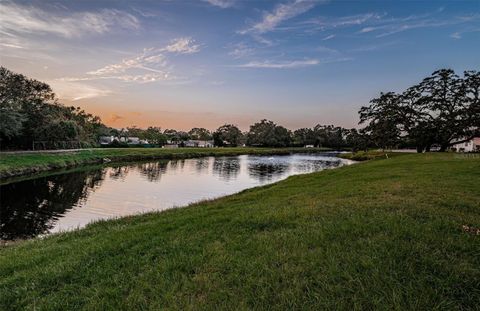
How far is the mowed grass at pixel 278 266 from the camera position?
156 inches

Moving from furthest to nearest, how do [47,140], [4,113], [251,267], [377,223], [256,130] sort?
1. [256,130]
2. [47,140]
3. [4,113]
4. [377,223]
5. [251,267]

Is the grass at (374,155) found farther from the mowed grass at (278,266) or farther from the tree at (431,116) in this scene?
the mowed grass at (278,266)

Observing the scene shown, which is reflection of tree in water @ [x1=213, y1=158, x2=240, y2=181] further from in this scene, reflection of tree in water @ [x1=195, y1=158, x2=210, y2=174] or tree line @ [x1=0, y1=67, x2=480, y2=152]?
tree line @ [x1=0, y1=67, x2=480, y2=152]

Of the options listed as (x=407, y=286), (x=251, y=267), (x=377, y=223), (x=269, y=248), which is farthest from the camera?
(x=377, y=223)

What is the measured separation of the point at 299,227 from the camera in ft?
21.5

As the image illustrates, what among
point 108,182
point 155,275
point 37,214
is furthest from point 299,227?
point 108,182

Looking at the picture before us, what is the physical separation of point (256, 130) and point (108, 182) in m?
121

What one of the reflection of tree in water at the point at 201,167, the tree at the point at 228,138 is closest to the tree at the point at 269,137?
the tree at the point at 228,138

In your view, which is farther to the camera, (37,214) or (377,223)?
(37,214)

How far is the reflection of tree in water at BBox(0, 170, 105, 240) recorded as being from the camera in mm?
14373

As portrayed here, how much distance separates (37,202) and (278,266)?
2106 centimetres

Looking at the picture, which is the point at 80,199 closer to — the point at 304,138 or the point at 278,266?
the point at 278,266

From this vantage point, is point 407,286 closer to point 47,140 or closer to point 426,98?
point 426,98

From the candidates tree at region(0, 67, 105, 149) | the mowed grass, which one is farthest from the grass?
tree at region(0, 67, 105, 149)
